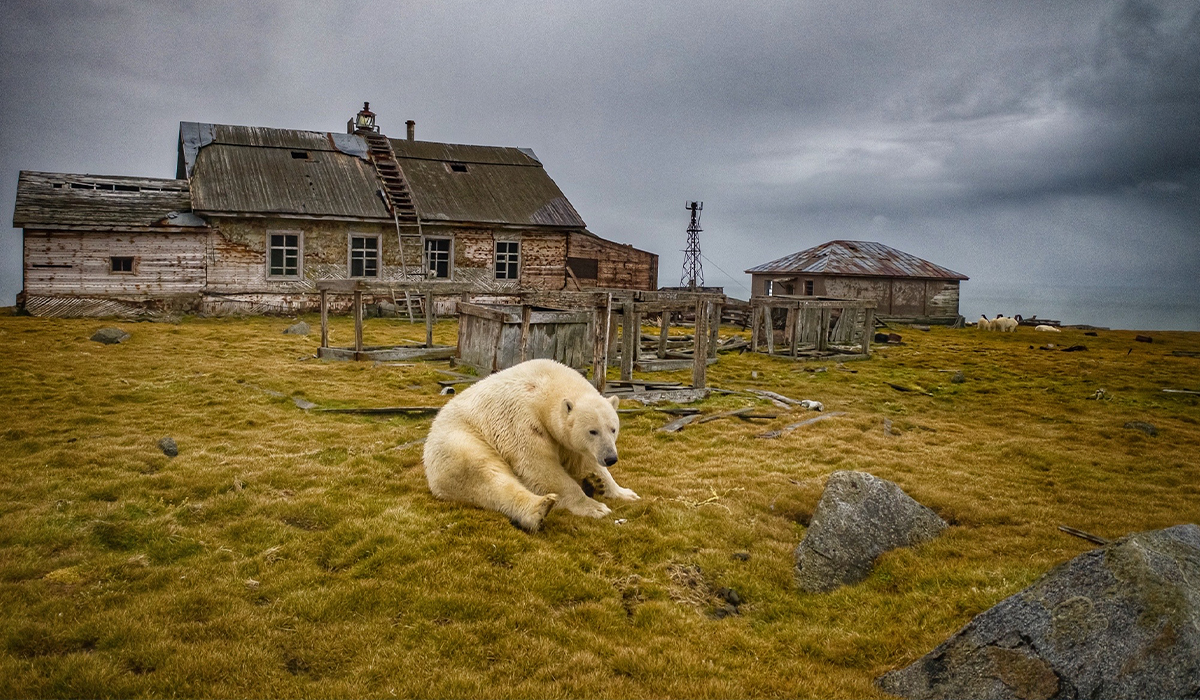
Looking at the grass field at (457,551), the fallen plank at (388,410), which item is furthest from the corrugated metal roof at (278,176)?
the fallen plank at (388,410)

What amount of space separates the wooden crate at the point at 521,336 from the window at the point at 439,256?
13.3 meters

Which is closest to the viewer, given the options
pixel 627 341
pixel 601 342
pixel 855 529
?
pixel 855 529

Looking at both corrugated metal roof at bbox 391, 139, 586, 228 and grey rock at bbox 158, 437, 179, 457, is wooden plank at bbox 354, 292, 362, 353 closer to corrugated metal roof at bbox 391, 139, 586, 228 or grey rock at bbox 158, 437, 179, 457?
grey rock at bbox 158, 437, 179, 457

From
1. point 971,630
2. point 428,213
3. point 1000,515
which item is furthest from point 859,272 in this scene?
point 971,630

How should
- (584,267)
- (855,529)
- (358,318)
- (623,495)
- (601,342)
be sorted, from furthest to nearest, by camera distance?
(584,267) < (358,318) < (601,342) < (623,495) < (855,529)

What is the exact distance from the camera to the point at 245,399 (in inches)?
434

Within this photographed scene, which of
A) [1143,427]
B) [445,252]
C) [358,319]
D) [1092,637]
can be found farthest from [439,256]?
[1092,637]

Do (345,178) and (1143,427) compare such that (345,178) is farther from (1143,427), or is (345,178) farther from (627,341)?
(1143,427)

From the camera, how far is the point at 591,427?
612 centimetres

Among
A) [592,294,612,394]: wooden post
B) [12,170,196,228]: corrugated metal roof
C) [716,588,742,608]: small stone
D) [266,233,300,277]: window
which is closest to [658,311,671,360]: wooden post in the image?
[592,294,612,394]: wooden post

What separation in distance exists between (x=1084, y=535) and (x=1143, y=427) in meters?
7.39

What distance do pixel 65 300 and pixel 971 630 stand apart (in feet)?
87.8

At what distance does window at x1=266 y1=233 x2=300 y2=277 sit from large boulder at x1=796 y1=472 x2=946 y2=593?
24290mm

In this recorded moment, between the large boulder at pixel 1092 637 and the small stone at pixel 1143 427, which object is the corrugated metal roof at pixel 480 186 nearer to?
the small stone at pixel 1143 427
